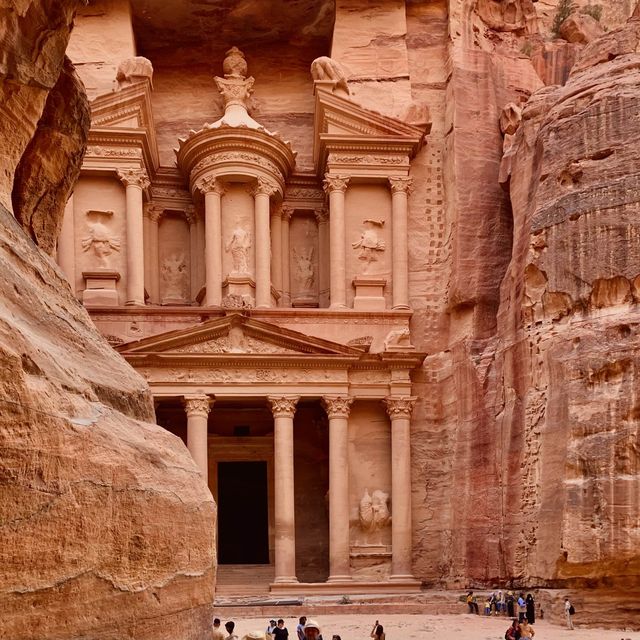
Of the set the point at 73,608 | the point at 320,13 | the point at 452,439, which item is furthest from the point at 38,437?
the point at 320,13

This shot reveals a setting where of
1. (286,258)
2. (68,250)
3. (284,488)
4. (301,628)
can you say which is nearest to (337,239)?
(286,258)

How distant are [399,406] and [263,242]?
6.03m

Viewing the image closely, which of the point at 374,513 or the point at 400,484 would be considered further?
the point at 374,513

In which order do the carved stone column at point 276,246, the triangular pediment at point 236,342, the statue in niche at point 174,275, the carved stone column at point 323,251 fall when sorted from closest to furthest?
the triangular pediment at point 236,342 < the carved stone column at point 276,246 < the carved stone column at point 323,251 < the statue in niche at point 174,275

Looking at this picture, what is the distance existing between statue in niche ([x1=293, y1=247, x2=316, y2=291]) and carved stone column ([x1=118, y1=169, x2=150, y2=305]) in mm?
5065

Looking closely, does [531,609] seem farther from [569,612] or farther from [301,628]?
[301,628]

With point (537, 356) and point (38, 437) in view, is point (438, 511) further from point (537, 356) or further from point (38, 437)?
point (38, 437)

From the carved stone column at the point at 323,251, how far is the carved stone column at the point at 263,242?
94.5 inches

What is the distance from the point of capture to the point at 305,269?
103 ft

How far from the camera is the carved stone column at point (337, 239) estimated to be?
28.3m

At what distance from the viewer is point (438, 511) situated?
2686cm

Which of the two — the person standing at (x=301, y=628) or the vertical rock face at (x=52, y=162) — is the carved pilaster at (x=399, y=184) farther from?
the vertical rock face at (x=52, y=162)

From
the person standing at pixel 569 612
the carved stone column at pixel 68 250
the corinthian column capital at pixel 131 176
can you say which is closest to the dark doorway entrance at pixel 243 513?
the carved stone column at pixel 68 250

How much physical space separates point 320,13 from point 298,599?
18491 mm
